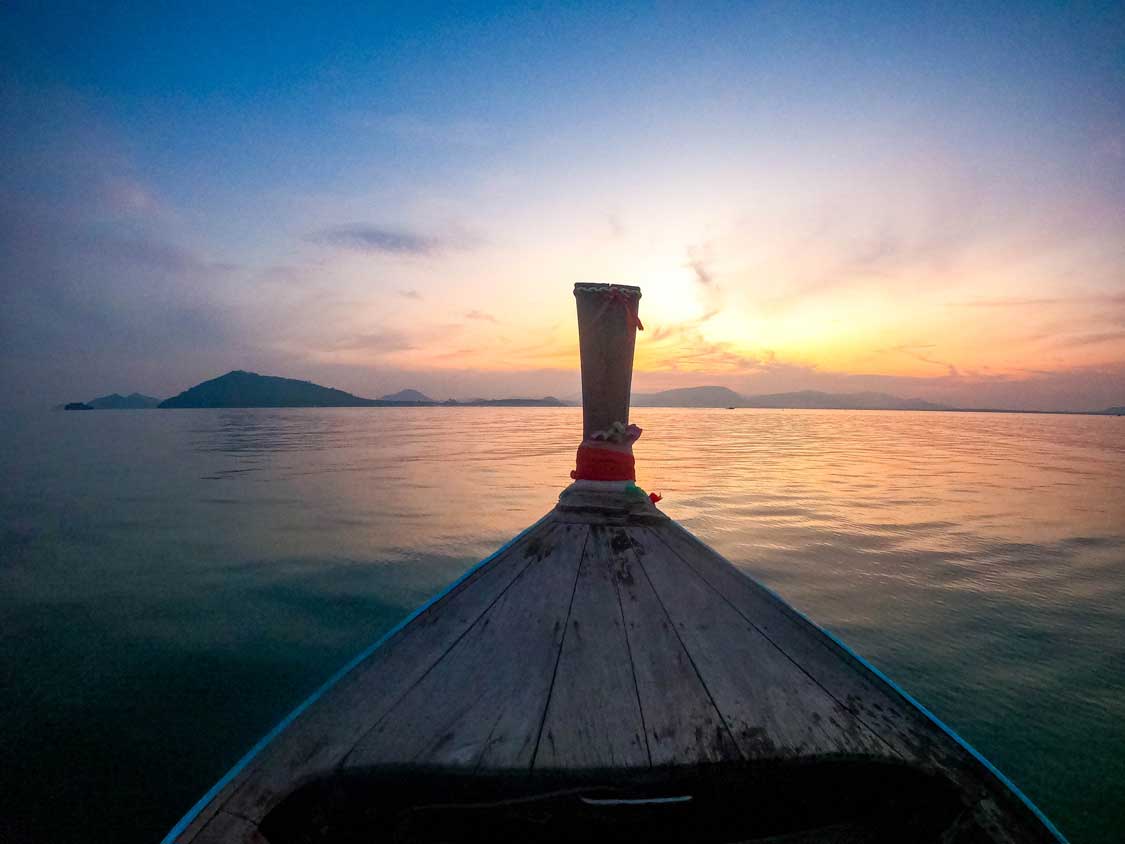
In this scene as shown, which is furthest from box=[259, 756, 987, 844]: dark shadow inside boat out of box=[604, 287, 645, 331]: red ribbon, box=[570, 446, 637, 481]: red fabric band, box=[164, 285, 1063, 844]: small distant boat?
box=[604, 287, 645, 331]: red ribbon

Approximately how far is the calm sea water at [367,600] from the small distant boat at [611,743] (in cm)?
226

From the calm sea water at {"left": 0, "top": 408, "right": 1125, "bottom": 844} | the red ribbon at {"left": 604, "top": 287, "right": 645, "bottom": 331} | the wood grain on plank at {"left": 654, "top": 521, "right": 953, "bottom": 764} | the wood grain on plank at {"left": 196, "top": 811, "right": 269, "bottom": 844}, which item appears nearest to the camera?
the wood grain on plank at {"left": 196, "top": 811, "right": 269, "bottom": 844}

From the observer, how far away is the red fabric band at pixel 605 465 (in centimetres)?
252

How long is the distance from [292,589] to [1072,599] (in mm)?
9240

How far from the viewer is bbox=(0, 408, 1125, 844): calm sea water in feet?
11.1

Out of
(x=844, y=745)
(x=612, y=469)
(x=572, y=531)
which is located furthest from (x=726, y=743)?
(x=612, y=469)

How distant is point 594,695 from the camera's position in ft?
5.74

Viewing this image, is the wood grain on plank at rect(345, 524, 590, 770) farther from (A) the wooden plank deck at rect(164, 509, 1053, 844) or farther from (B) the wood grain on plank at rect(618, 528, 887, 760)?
(B) the wood grain on plank at rect(618, 528, 887, 760)

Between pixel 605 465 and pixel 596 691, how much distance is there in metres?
1.04

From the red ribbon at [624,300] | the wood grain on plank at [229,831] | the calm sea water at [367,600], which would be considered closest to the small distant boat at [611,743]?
the wood grain on plank at [229,831]

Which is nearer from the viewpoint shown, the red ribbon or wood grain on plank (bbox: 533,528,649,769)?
wood grain on plank (bbox: 533,528,649,769)

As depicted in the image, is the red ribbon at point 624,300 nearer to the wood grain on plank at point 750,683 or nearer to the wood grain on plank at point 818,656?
the wood grain on plank at point 818,656

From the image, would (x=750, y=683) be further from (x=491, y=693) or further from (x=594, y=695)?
(x=491, y=693)

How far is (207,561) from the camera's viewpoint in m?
7.44
